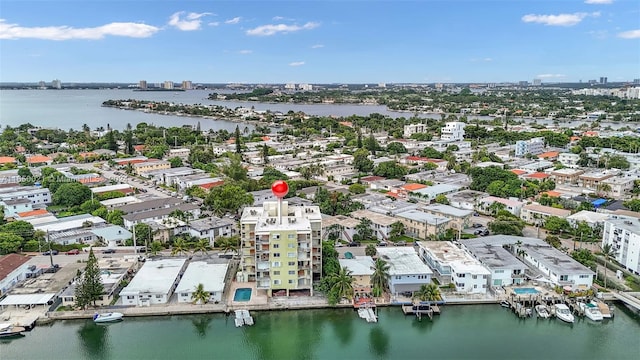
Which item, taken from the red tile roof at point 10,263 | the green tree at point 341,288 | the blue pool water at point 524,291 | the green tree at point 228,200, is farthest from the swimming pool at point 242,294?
the blue pool water at point 524,291

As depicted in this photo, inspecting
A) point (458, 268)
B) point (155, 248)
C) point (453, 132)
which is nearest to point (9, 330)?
point (155, 248)

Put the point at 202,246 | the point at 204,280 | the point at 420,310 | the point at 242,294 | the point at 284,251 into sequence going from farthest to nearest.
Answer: the point at 202,246
the point at 204,280
the point at 242,294
the point at 284,251
the point at 420,310

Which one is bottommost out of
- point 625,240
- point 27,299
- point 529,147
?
point 27,299

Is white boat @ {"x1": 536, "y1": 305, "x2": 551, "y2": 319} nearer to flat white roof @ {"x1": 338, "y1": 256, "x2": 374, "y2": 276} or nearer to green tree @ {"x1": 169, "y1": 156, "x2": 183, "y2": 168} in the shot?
flat white roof @ {"x1": 338, "y1": 256, "x2": 374, "y2": 276}

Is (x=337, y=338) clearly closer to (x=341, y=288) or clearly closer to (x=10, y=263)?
(x=341, y=288)

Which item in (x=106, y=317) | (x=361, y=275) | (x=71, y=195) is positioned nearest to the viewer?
(x=106, y=317)

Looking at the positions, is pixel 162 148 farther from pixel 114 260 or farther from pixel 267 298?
pixel 267 298
